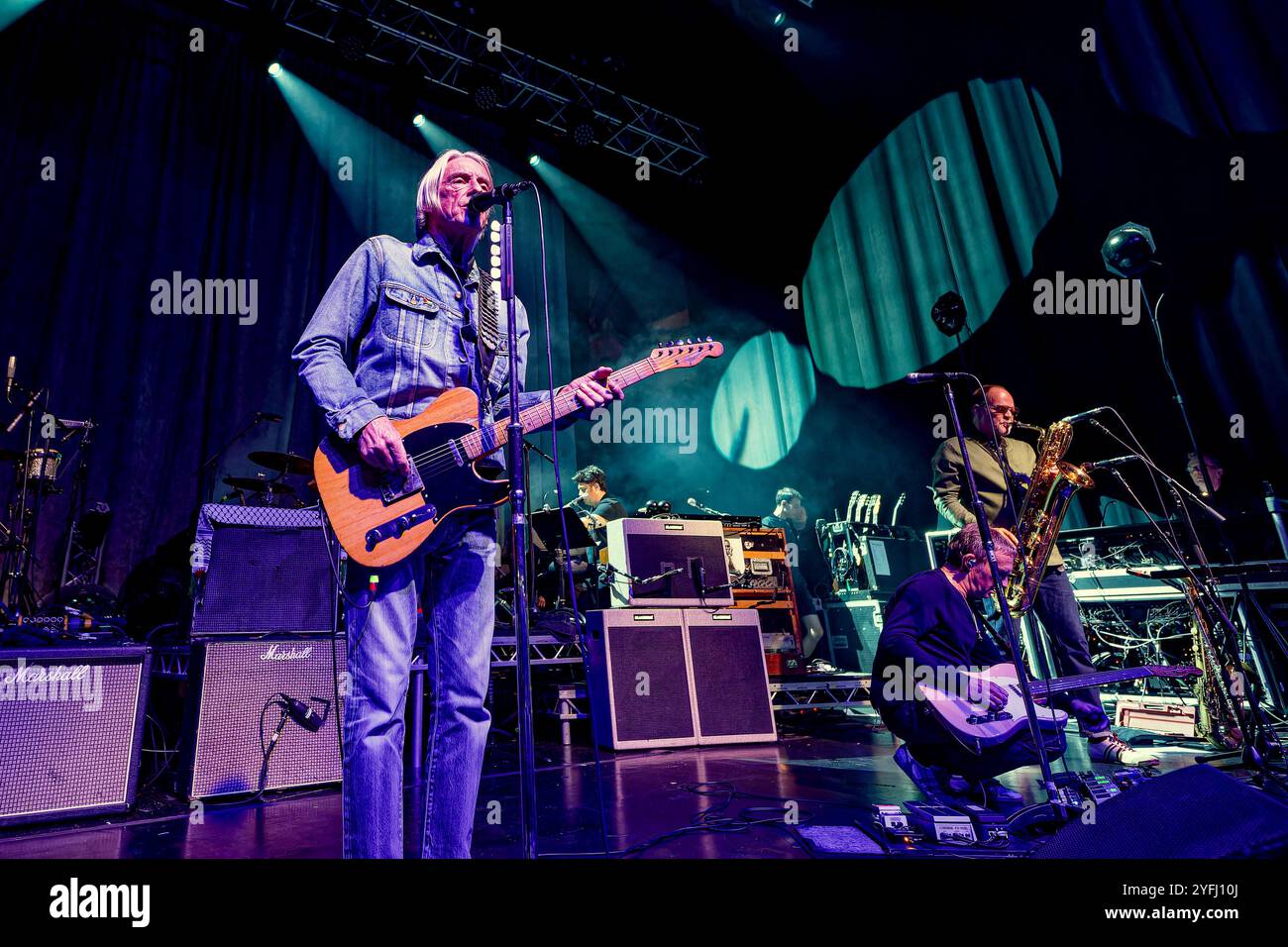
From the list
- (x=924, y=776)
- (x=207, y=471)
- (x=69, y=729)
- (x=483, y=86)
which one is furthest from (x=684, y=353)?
(x=483, y=86)

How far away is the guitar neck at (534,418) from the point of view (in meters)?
2.13

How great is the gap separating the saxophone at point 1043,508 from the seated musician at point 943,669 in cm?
94

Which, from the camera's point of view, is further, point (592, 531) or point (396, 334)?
point (592, 531)

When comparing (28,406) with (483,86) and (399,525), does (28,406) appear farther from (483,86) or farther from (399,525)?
(399,525)

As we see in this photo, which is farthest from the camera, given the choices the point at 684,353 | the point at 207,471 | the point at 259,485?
the point at 207,471

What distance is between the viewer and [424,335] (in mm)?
2232

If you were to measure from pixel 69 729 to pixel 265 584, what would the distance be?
105cm

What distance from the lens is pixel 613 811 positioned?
324 cm

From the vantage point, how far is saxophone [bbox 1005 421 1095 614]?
461cm

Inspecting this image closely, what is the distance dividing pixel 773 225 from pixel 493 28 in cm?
454

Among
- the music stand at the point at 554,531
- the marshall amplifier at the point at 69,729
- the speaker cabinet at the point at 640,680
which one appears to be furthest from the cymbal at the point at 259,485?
the speaker cabinet at the point at 640,680
